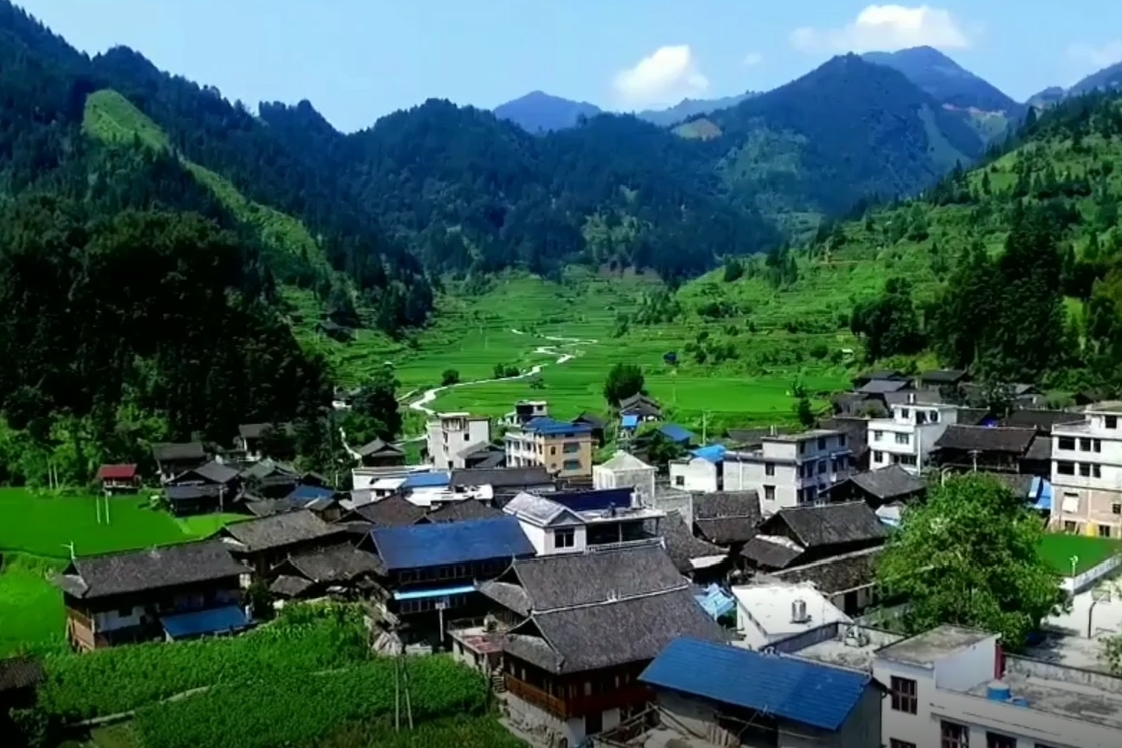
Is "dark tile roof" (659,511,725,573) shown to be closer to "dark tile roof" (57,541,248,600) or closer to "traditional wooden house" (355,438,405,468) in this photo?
"dark tile roof" (57,541,248,600)

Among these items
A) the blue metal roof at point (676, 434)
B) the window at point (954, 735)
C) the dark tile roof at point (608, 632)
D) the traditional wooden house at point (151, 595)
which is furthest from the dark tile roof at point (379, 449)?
the window at point (954, 735)

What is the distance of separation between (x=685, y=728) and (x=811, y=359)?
54727 millimetres

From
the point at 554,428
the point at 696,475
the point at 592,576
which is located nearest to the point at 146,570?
the point at 592,576

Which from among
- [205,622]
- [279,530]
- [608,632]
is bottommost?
[205,622]

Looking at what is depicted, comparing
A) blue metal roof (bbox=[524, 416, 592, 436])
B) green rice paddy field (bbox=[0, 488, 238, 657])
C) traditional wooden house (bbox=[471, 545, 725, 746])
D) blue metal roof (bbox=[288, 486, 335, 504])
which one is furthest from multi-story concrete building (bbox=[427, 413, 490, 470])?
traditional wooden house (bbox=[471, 545, 725, 746])

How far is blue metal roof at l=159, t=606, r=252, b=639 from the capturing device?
26.8 metres

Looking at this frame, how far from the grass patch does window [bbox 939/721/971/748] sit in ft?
49.1

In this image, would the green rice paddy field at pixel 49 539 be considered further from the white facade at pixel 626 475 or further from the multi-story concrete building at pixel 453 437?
the white facade at pixel 626 475

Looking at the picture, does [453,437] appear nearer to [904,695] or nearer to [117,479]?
[117,479]

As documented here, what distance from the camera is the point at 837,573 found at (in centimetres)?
2828

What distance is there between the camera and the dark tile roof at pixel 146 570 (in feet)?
87.5

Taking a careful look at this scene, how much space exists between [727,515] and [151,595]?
16962mm

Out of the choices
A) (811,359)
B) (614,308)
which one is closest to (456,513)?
(811,359)

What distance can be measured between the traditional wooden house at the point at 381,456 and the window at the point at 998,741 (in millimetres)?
35963
